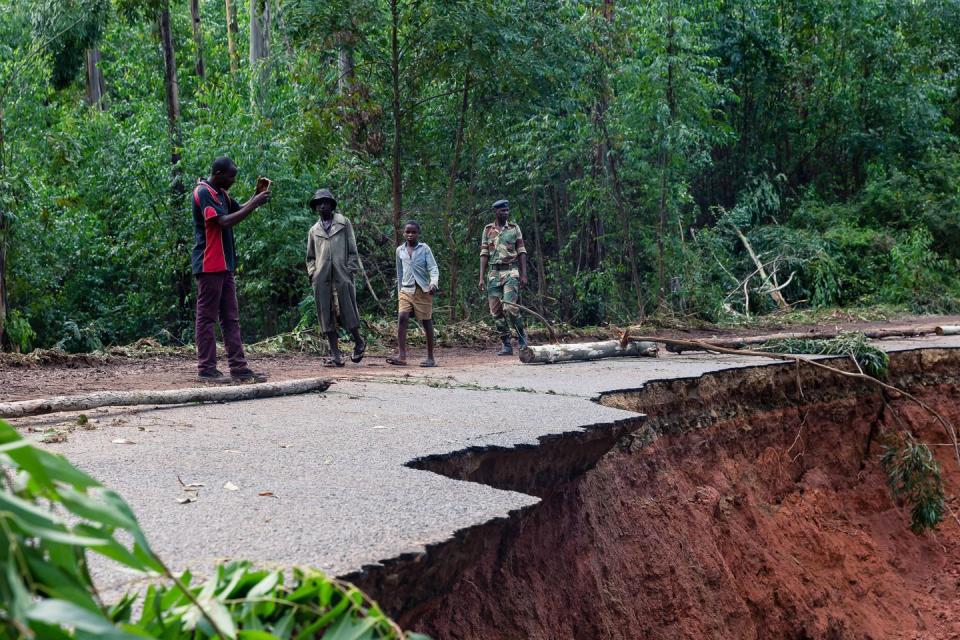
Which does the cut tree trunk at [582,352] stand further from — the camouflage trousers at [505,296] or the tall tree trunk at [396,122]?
the tall tree trunk at [396,122]

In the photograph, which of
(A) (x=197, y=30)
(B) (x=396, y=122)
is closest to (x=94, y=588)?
(B) (x=396, y=122)

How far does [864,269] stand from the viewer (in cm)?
1948

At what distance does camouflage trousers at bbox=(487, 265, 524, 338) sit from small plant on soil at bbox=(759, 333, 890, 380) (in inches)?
123

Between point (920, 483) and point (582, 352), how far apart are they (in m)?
3.42

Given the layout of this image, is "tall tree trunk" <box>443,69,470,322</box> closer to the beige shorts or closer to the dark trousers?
the beige shorts

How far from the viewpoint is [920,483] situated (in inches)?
294

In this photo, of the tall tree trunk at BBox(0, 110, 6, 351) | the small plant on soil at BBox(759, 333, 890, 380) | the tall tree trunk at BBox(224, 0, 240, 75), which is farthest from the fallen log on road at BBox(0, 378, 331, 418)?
the tall tree trunk at BBox(224, 0, 240, 75)

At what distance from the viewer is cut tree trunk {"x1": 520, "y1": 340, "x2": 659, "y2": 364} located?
9.50 metres

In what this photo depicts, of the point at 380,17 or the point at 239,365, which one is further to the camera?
the point at 380,17

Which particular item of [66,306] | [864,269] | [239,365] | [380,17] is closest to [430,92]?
[380,17]

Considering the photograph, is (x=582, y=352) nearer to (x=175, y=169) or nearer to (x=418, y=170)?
(x=418, y=170)

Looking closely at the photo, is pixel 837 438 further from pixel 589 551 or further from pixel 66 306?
pixel 66 306

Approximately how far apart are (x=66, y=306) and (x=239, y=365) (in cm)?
916

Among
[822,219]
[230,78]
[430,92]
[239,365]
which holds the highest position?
[230,78]
